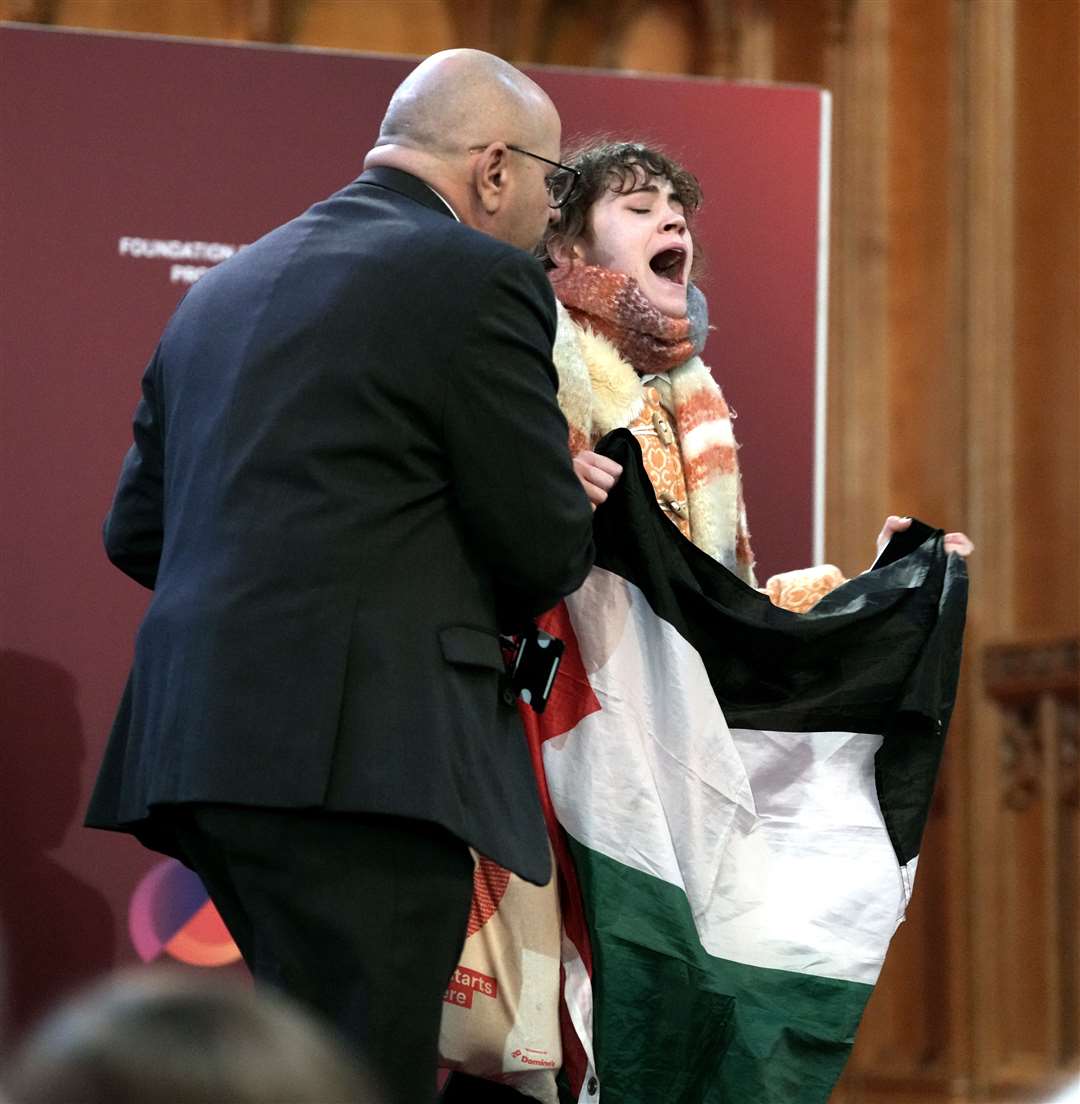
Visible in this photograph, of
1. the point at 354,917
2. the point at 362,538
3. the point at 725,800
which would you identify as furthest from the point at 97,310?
the point at 354,917

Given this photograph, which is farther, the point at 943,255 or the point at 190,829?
the point at 943,255

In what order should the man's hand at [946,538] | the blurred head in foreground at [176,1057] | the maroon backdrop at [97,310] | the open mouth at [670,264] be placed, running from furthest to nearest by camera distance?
the maroon backdrop at [97,310] → the open mouth at [670,264] → the man's hand at [946,538] → the blurred head in foreground at [176,1057]

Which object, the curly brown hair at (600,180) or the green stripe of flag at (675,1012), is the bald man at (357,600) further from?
the curly brown hair at (600,180)

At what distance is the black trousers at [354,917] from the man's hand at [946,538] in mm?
1076

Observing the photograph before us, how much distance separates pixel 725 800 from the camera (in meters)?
2.79

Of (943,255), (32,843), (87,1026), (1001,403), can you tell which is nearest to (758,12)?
(943,255)

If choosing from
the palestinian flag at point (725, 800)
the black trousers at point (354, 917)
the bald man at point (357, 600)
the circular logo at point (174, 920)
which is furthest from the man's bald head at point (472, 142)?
the circular logo at point (174, 920)

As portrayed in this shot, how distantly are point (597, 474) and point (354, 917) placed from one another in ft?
2.44

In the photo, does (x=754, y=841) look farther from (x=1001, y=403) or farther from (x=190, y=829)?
(x=1001, y=403)

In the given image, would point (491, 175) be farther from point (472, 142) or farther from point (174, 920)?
point (174, 920)

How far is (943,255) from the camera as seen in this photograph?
5.59 metres

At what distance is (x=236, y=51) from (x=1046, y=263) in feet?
7.67

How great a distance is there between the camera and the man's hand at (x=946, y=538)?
293 cm

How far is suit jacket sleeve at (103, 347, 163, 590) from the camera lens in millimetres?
2549
